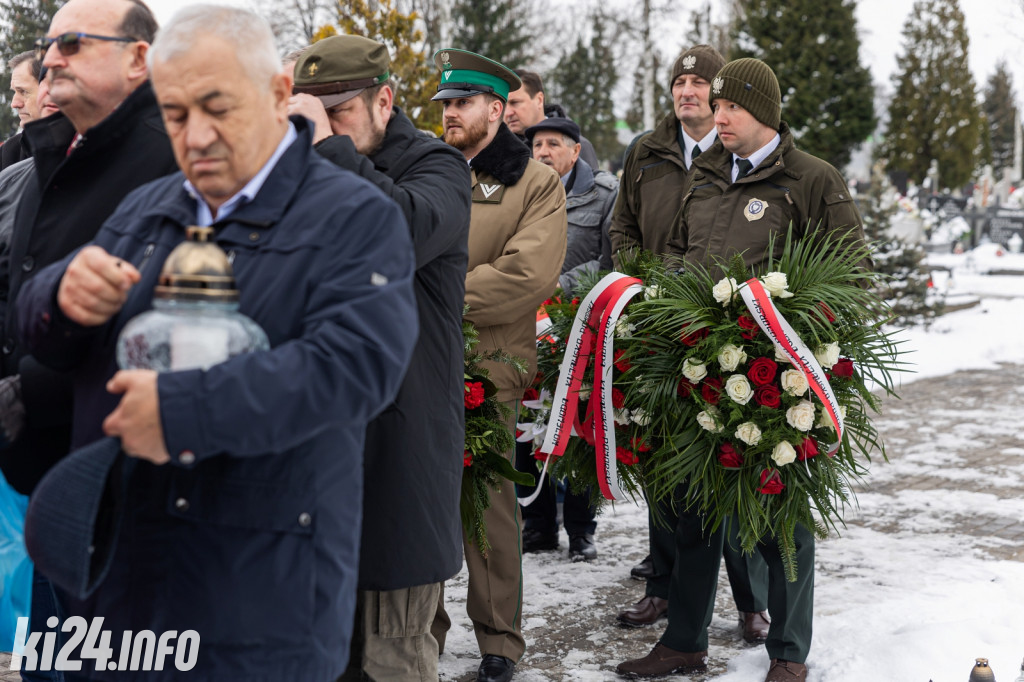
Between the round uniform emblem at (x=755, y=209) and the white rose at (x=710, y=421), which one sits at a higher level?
the round uniform emblem at (x=755, y=209)

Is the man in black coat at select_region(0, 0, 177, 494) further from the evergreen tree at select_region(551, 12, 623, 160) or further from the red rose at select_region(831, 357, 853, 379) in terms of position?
the evergreen tree at select_region(551, 12, 623, 160)

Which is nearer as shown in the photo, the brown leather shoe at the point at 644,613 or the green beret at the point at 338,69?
the green beret at the point at 338,69

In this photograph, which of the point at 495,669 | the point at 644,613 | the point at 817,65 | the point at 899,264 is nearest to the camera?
the point at 495,669

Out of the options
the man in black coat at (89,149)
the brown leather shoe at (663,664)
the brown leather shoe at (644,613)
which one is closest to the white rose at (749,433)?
the brown leather shoe at (663,664)

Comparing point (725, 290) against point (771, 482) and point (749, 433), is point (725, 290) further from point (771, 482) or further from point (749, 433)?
point (771, 482)

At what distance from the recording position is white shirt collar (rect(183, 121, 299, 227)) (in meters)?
1.96

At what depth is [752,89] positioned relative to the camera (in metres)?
4.25

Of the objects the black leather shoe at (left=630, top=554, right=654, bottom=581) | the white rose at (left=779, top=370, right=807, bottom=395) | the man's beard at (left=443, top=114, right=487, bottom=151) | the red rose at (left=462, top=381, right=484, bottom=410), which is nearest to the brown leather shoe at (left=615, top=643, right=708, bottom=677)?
the black leather shoe at (left=630, top=554, right=654, bottom=581)

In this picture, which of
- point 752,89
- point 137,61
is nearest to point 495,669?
point 752,89

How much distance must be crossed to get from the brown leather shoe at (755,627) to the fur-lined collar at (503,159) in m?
2.13

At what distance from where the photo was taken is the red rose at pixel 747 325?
3.88m

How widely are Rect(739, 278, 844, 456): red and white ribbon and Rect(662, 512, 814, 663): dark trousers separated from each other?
1.66ft

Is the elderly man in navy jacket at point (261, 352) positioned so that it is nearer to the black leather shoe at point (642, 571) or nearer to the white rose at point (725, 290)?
the white rose at point (725, 290)

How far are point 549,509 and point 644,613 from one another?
1.30m
